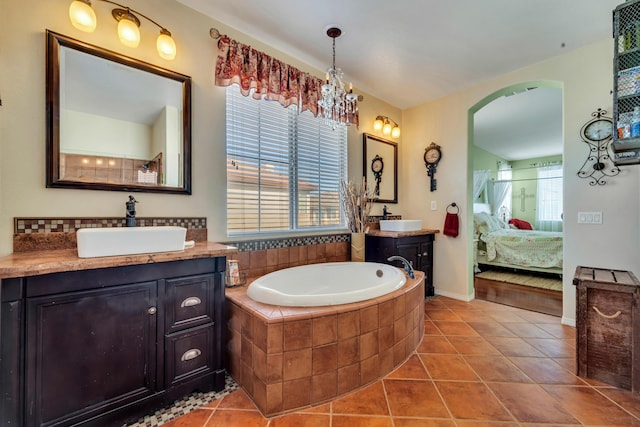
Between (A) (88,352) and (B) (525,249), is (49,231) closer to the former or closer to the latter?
(A) (88,352)

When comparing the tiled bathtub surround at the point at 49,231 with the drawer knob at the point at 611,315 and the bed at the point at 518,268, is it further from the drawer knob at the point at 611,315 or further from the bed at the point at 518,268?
the bed at the point at 518,268

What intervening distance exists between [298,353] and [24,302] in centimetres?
124

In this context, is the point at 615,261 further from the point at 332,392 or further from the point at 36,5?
the point at 36,5

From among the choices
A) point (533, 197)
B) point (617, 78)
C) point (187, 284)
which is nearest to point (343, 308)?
point (187, 284)

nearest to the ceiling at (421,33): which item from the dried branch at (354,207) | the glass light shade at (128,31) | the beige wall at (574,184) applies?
the beige wall at (574,184)

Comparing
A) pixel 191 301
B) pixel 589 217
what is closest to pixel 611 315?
pixel 589 217

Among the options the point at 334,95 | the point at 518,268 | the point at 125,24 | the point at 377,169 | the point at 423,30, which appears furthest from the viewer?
the point at 518,268

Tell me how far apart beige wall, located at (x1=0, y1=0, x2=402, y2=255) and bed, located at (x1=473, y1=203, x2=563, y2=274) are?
184 inches

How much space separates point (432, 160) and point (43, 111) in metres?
3.72

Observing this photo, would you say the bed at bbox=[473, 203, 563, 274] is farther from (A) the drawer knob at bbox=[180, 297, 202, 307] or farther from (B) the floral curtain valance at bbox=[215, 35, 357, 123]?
(A) the drawer knob at bbox=[180, 297, 202, 307]

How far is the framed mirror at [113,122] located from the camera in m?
1.51

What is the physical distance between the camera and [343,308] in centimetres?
156

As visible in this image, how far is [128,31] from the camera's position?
162cm

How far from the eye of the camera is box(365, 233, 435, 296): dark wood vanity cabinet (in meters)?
3.00
